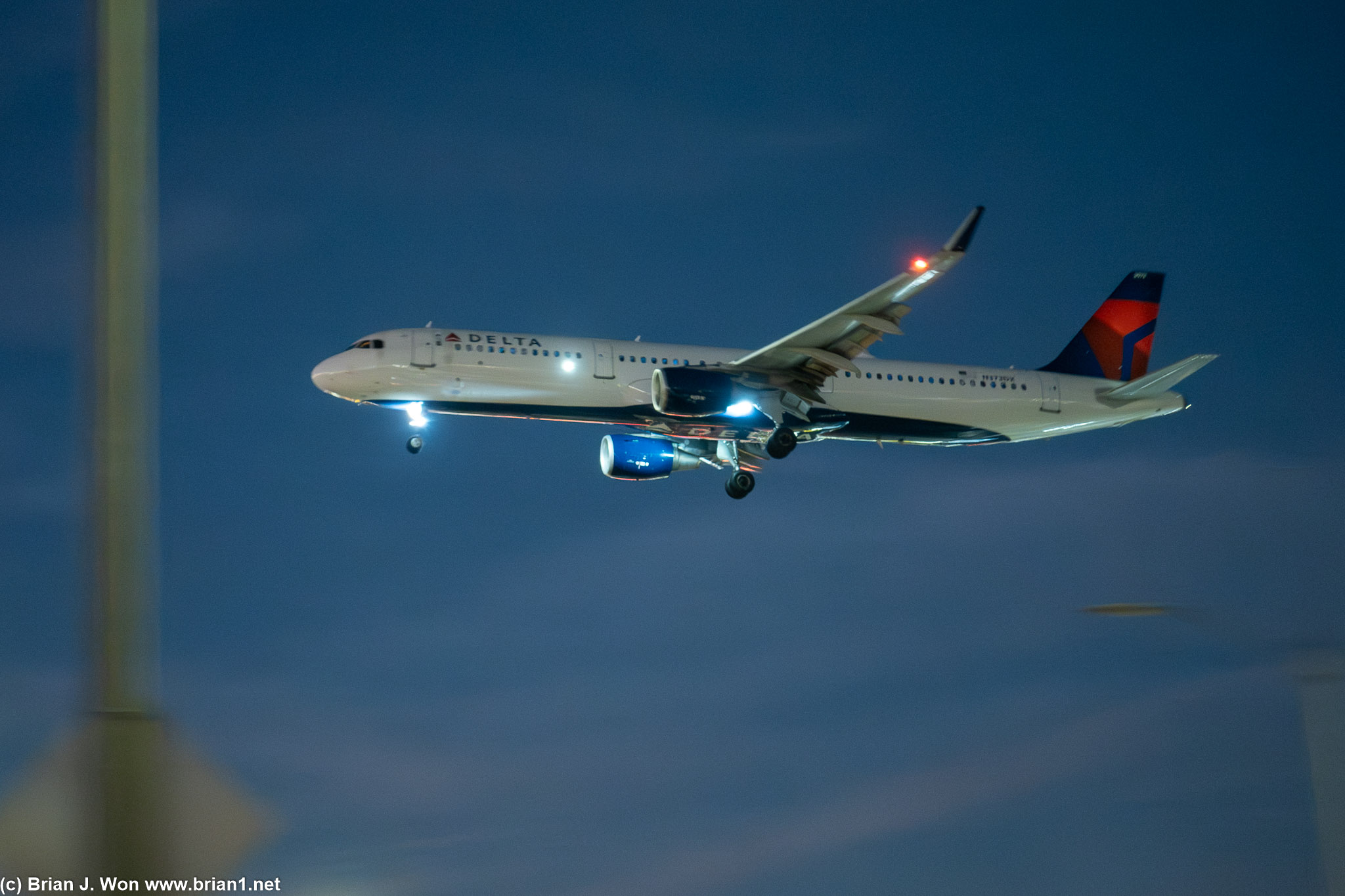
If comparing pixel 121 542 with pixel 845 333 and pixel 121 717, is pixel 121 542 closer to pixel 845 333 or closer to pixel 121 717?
pixel 121 717

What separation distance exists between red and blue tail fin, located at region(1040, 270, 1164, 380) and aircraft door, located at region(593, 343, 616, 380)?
15.4 metres

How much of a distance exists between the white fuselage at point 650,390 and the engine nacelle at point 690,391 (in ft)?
2.69

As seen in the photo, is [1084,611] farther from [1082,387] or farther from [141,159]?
[1082,387]

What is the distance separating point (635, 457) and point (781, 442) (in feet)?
17.0

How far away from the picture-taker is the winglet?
99.3 feet

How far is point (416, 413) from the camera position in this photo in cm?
3612

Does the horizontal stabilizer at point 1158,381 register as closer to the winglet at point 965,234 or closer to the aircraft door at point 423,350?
the winglet at point 965,234

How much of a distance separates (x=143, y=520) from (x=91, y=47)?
100.0 inches

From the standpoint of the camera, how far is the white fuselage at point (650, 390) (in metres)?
35.5

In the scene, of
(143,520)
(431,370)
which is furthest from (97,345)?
(431,370)

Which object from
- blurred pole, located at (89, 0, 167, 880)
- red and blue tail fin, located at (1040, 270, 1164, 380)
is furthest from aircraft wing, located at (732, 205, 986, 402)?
blurred pole, located at (89, 0, 167, 880)

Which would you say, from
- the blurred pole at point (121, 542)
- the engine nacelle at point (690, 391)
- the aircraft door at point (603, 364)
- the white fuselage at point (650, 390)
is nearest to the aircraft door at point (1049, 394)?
the white fuselage at point (650, 390)

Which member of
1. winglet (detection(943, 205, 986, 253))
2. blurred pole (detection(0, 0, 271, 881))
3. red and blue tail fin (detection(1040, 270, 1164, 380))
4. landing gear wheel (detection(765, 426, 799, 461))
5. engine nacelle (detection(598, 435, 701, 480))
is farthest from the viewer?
red and blue tail fin (detection(1040, 270, 1164, 380))

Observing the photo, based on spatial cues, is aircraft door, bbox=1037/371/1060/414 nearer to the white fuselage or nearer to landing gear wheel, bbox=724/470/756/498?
the white fuselage
